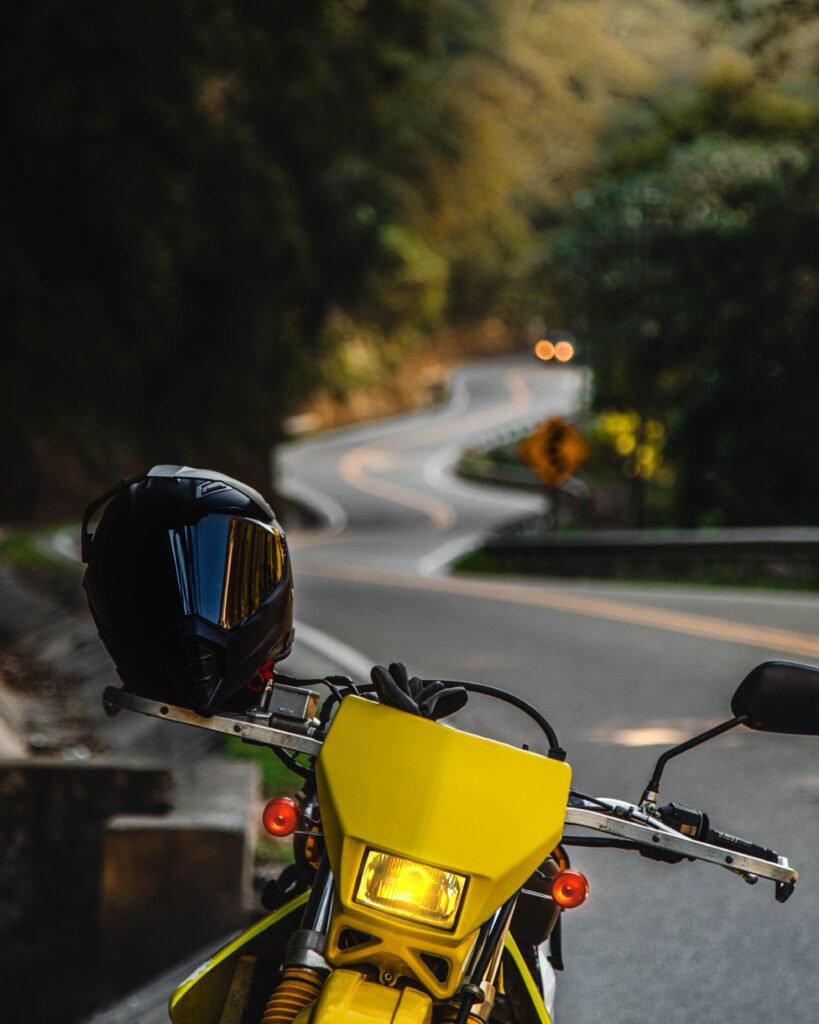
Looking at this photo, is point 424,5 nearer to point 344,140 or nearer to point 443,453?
point 344,140

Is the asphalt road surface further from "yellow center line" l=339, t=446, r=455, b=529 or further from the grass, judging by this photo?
"yellow center line" l=339, t=446, r=455, b=529

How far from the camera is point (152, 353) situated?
2783 cm

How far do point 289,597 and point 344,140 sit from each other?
1413 inches

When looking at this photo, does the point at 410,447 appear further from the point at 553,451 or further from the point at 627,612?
the point at 627,612

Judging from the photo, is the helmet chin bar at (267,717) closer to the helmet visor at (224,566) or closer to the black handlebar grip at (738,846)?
the helmet visor at (224,566)

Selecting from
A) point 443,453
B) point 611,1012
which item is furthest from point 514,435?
point 611,1012

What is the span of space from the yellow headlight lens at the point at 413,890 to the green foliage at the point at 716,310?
95.2ft

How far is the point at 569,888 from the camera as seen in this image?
3.25 meters

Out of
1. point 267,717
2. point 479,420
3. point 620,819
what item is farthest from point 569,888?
point 479,420

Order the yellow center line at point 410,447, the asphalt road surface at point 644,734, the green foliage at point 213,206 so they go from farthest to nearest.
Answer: the yellow center line at point 410,447 → the green foliage at point 213,206 → the asphalt road surface at point 644,734

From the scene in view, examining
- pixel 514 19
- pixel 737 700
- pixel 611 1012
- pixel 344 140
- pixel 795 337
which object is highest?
pixel 514 19

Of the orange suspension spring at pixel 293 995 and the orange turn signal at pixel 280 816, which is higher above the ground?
the orange turn signal at pixel 280 816

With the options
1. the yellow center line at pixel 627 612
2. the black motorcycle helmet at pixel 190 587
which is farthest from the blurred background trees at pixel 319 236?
the black motorcycle helmet at pixel 190 587

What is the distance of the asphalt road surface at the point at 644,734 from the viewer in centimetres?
567
